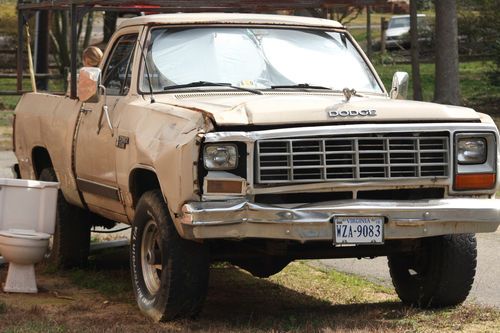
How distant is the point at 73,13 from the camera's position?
30.9 feet

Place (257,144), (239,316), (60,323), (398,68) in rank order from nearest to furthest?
(257,144)
(60,323)
(239,316)
(398,68)

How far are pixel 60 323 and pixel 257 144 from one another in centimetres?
172

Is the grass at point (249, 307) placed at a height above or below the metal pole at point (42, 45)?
below

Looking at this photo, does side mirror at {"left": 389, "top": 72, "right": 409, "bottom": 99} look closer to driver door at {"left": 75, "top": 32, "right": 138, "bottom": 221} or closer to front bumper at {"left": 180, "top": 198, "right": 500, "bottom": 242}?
front bumper at {"left": 180, "top": 198, "right": 500, "bottom": 242}

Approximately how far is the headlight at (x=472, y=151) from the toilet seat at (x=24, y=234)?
311 cm

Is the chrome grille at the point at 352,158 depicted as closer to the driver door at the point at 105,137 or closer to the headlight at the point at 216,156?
the headlight at the point at 216,156

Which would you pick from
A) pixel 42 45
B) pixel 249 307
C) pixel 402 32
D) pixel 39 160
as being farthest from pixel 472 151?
pixel 402 32

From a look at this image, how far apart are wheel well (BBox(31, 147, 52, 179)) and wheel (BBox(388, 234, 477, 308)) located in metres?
3.60

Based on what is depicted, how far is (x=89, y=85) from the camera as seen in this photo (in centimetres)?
849

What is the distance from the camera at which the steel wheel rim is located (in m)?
7.61

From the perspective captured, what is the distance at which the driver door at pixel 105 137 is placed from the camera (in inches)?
335

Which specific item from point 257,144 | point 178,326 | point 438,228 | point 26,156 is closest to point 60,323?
point 178,326

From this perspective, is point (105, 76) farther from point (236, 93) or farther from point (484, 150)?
point (484, 150)

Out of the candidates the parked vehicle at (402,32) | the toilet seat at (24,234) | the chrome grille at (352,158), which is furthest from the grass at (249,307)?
the parked vehicle at (402,32)
